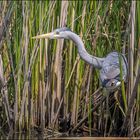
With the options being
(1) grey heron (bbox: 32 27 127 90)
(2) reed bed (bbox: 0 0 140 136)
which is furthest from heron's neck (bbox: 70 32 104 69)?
(2) reed bed (bbox: 0 0 140 136)

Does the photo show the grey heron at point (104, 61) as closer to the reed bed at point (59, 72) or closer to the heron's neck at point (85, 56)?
the heron's neck at point (85, 56)

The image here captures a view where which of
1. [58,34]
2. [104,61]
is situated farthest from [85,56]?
[58,34]

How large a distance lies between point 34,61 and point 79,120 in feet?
2.28

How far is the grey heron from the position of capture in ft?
16.0

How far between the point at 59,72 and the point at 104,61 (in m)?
0.49

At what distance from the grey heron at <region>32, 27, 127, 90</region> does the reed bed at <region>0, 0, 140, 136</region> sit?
0.18 m

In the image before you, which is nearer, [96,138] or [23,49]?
[96,138]

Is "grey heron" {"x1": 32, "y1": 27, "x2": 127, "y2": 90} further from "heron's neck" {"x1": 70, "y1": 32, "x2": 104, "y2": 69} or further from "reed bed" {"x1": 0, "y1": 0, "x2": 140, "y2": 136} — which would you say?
"reed bed" {"x1": 0, "y1": 0, "x2": 140, "y2": 136}

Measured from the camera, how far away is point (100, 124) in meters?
5.18

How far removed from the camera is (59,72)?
5320 mm

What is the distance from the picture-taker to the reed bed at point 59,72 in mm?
5176

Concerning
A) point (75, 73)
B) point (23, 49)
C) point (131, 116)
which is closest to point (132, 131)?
point (131, 116)

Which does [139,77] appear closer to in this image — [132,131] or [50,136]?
[132,131]

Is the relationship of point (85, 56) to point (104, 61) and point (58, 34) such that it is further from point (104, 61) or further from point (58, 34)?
point (58, 34)
